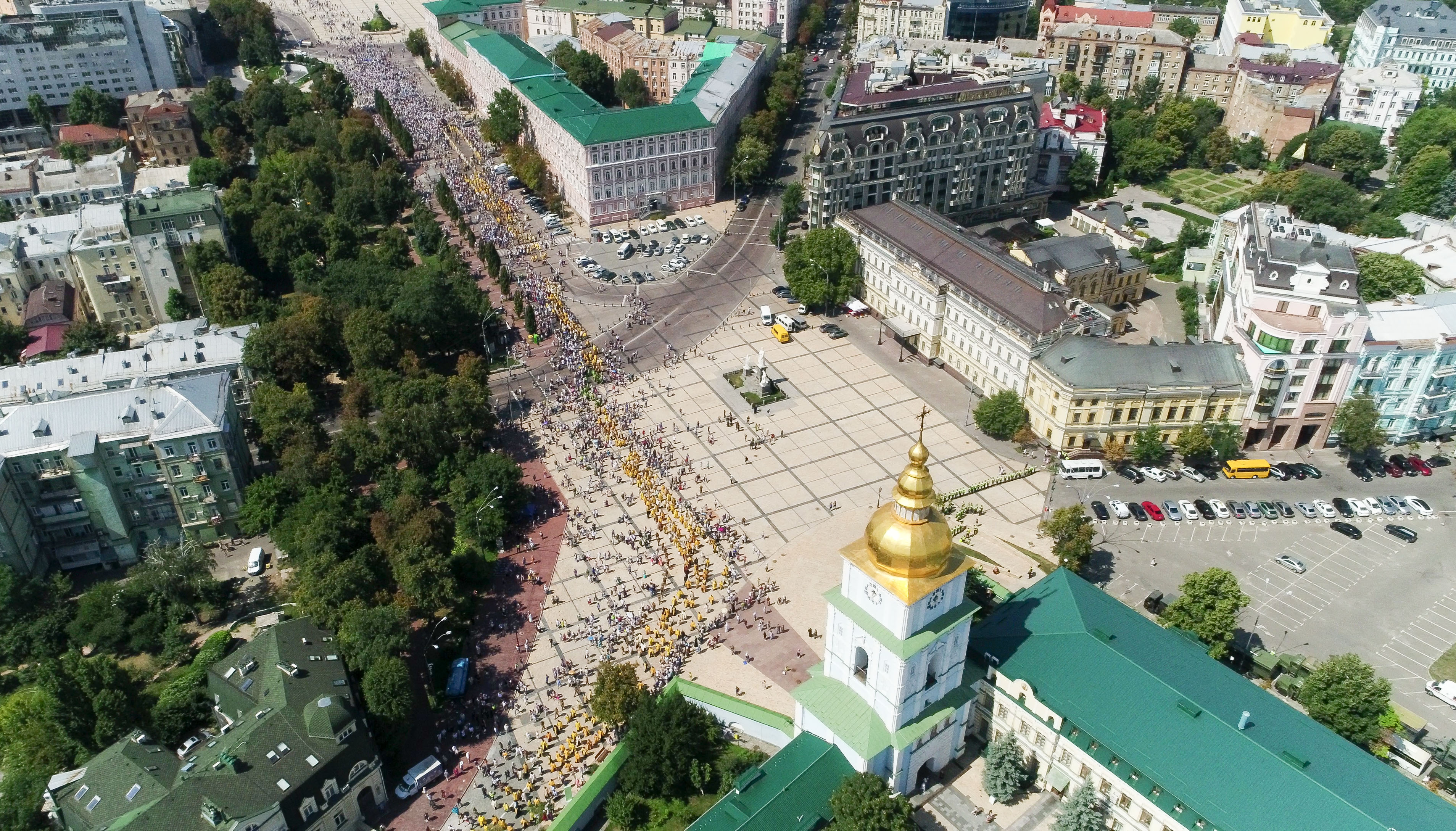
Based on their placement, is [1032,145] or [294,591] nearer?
[294,591]

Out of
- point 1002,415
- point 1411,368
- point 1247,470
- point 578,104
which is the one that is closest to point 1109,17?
point 578,104

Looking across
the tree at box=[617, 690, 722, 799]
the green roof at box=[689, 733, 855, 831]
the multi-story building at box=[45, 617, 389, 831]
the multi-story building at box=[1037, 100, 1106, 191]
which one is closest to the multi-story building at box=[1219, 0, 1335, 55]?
the multi-story building at box=[1037, 100, 1106, 191]

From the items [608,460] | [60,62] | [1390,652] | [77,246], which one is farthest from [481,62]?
[1390,652]

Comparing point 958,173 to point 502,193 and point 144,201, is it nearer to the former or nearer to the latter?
point 502,193

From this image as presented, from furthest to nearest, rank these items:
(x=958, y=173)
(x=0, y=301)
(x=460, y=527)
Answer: (x=958, y=173)
(x=0, y=301)
(x=460, y=527)

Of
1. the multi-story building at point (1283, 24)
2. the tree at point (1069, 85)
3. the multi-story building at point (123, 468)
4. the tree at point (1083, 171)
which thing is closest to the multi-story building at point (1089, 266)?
the tree at point (1083, 171)

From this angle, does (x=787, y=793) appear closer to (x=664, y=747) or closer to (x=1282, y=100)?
(x=664, y=747)
